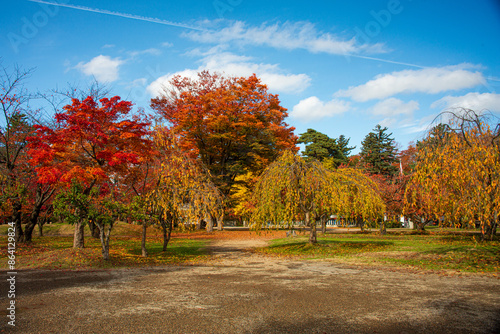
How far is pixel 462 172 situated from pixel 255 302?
729 centimetres

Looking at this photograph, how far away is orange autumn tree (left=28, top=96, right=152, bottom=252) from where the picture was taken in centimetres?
1307

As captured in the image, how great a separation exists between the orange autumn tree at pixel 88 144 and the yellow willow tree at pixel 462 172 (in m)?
11.1

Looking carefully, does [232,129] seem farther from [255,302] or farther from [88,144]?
[255,302]

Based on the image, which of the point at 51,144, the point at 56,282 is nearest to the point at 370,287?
the point at 56,282

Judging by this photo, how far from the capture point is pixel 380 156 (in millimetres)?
41531

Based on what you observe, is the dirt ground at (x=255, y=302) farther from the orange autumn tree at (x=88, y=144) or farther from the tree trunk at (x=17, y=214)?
the tree trunk at (x=17, y=214)

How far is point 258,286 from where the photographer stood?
8.07 meters

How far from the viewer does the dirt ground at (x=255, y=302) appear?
16.5 ft

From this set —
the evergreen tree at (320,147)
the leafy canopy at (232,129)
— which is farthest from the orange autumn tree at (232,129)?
the evergreen tree at (320,147)

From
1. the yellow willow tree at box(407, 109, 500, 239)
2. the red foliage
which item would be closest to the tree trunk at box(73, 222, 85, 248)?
the red foliage

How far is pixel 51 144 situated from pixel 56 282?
779cm

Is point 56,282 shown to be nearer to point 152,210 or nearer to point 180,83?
point 152,210

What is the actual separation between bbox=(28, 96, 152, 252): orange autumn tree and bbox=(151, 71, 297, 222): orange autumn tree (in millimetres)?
13185

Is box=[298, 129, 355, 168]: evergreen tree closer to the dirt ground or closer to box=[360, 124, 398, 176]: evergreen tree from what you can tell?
box=[360, 124, 398, 176]: evergreen tree
